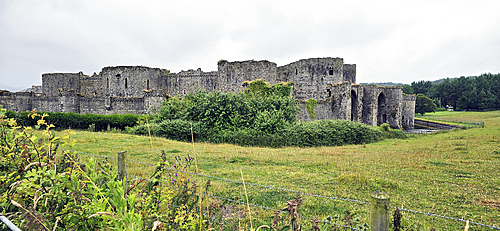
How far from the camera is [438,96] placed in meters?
75.1

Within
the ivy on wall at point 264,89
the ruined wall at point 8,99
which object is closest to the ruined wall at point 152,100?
the ivy on wall at point 264,89

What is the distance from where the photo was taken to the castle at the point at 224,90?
24625 millimetres

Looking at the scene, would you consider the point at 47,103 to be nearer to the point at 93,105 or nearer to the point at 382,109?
the point at 93,105

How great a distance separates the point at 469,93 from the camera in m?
62.9

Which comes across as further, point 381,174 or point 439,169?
point 439,169

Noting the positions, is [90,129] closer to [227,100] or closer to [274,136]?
[227,100]

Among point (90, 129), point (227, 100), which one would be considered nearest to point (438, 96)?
point (227, 100)

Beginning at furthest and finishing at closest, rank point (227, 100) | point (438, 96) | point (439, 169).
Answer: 1. point (438, 96)
2. point (227, 100)
3. point (439, 169)

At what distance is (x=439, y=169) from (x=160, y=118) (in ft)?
59.6

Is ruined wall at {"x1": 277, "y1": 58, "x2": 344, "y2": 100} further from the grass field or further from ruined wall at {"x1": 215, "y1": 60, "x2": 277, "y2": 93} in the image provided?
the grass field

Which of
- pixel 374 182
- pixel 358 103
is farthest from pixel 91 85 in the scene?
pixel 374 182

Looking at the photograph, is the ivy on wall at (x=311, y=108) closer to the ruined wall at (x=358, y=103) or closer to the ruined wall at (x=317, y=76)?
the ruined wall at (x=317, y=76)

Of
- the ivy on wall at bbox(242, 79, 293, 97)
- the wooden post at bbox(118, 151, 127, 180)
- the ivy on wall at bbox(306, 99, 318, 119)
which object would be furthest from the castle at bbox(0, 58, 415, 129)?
the wooden post at bbox(118, 151, 127, 180)

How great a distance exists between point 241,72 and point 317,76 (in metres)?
9.83
